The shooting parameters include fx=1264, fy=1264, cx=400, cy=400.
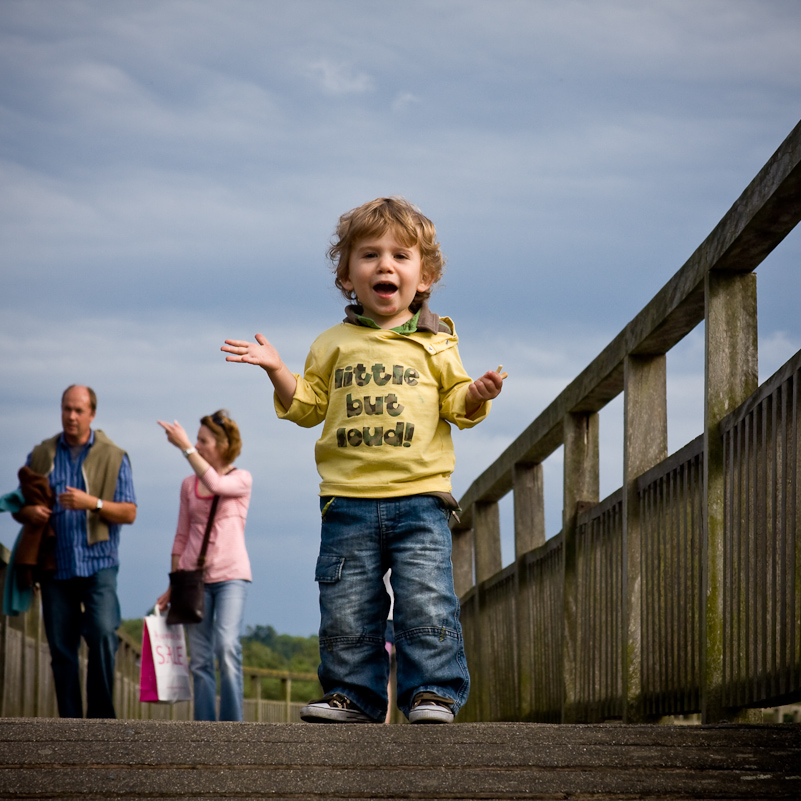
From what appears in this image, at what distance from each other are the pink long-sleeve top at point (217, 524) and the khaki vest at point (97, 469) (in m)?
0.42

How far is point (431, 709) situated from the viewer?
368cm

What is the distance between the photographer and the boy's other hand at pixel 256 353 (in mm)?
3867

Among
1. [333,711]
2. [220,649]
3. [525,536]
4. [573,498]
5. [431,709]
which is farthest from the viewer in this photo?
[525,536]

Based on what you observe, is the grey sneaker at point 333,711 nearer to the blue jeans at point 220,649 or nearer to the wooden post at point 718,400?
the wooden post at point 718,400

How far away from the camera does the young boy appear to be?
3895 millimetres

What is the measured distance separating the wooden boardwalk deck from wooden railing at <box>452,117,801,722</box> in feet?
1.53

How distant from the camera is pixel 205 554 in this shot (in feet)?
22.0

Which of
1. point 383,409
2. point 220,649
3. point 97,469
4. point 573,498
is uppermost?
point 97,469

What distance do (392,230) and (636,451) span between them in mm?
1267

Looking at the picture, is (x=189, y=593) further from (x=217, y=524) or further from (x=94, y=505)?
(x=94, y=505)

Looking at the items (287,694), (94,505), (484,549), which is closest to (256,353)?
(94,505)

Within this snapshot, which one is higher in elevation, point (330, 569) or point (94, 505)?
point (94, 505)

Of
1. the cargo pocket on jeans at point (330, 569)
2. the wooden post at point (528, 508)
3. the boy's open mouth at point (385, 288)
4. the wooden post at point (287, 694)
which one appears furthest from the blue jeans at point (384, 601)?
the wooden post at point (287, 694)

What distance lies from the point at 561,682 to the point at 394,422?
6.93 ft
